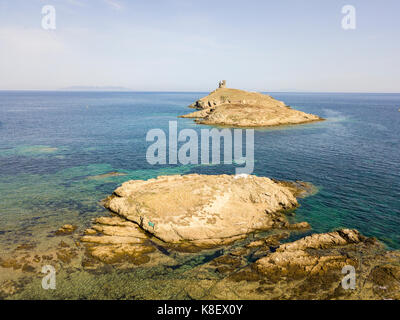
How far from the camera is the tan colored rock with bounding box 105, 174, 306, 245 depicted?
25.3 meters

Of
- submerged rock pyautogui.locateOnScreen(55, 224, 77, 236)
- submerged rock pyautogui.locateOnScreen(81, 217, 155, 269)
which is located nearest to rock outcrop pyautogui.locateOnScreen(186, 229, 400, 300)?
submerged rock pyautogui.locateOnScreen(81, 217, 155, 269)

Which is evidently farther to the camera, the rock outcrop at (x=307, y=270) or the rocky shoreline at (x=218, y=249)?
the rocky shoreline at (x=218, y=249)

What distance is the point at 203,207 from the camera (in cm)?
2778

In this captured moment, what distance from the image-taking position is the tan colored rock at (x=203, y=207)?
25.3 metres

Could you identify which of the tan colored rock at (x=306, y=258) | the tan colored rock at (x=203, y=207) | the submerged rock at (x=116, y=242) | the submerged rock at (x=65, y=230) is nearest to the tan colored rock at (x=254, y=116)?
the tan colored rock at (x=203, y=207)

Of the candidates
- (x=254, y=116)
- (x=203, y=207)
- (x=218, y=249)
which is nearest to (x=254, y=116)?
(x=254, y=116)

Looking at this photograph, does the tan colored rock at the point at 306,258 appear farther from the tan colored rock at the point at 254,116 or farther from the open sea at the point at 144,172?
the tan colored rock at the point at 254,116

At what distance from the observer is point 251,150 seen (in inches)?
2334

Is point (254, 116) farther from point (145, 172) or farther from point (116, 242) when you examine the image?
point (116, 242)

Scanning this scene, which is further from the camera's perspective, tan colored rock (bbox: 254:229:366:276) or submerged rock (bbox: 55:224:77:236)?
submerged rock (bbox: 55:224:77:236)

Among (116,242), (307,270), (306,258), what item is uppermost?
(116,242)

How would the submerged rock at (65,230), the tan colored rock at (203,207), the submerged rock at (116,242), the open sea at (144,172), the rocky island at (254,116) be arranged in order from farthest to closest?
the rocky island at (254,116)
the open sea at (144,172)
the submerged rock at (65,230)
the tan colored rock at (203,207)
the submerged rock at (116,242)

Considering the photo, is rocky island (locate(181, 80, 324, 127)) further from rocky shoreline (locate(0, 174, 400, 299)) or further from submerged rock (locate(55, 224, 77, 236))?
submerged rock (locate(55, 224, 77, 236))

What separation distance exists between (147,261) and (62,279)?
6.58 m
